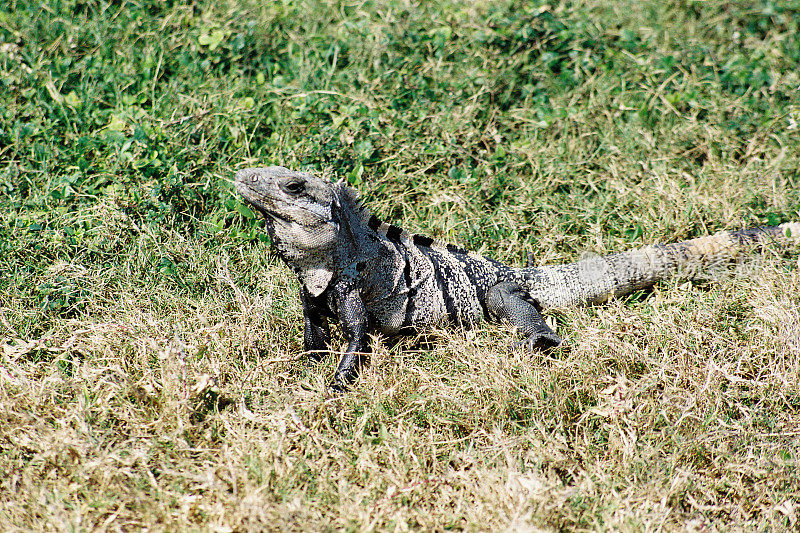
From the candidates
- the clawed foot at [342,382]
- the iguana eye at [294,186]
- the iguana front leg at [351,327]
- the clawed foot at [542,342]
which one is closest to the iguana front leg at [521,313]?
the clawed foot at [542,342]

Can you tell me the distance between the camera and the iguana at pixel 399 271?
3793 millimetres

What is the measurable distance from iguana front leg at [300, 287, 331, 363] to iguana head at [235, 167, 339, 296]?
20cm

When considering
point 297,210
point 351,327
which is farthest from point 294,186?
point 351,327

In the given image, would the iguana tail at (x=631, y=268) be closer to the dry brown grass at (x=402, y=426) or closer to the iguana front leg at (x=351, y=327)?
the dry brown grass at (x=402, y=426)

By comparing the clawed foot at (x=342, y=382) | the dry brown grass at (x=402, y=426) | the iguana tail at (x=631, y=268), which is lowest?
the clawed foot at (x=342, y=382)

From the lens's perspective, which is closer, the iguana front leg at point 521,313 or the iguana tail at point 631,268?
the iguana front leg at point 521,313

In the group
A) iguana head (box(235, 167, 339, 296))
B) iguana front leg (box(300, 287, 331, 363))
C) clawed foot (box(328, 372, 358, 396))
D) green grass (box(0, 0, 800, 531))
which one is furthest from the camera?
iguana front leg (box(300, 287, 331, 363))

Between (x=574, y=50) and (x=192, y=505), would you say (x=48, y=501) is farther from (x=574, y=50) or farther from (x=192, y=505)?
(x=574, y=50)

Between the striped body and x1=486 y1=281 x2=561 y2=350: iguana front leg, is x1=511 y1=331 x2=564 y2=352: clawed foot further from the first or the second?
the striped body

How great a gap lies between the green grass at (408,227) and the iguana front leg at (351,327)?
0.12 meters

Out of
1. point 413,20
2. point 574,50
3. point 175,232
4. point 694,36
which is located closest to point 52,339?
point 175,232

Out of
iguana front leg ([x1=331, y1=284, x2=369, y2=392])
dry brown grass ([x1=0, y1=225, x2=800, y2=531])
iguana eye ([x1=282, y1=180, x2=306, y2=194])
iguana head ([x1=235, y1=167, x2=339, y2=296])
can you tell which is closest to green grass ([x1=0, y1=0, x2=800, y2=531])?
dry brown grass ([x1=0, y1=225, x2=800, y2=531])

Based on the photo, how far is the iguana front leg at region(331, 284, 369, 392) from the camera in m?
3.91

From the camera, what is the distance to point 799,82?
19.4ft
